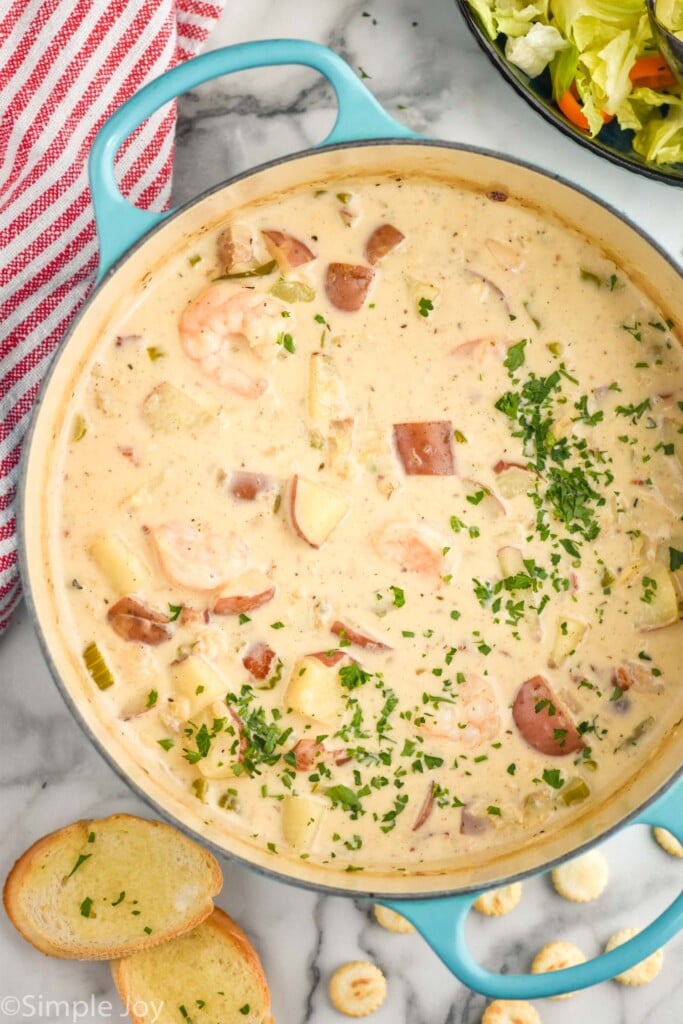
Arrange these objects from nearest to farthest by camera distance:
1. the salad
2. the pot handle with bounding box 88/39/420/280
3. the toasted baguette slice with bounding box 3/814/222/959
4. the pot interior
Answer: the pot handle with bounding box 88/39/420/280 → the pot interior → the salad → the toasted baguette slice with bounding box 3/814/222/959

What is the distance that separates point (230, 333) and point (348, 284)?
0.29 meters

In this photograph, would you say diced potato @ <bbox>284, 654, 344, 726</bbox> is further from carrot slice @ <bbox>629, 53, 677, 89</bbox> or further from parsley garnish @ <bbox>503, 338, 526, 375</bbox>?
carrot slice @ <bbox>629, 53, 677, 89</bbox>

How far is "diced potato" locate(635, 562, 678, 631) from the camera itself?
2523 millimetres

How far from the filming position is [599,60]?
2.44 meters

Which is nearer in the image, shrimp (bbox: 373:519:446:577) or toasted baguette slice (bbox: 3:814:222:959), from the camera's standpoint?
shrimp (bbox: 373:519:446:577)

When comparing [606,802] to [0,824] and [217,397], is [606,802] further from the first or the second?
[0,824]

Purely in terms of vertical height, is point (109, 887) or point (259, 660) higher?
point (259, 660)

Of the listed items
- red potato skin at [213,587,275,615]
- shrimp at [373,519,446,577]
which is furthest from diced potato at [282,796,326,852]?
shrimp at [373,519,446,577]

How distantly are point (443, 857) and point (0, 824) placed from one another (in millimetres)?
1123

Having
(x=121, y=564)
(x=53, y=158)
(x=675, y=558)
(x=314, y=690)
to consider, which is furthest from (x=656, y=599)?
(x=53, y=158)

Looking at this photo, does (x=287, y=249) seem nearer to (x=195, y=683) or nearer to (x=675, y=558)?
(x=195, y=683)

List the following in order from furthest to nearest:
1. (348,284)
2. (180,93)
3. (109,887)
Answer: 1. (109,887)
2. (348,284)
3. (180,93)

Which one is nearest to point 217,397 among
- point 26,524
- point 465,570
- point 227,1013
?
point 26,524

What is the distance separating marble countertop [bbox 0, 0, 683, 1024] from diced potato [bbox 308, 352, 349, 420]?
0.60 metres
